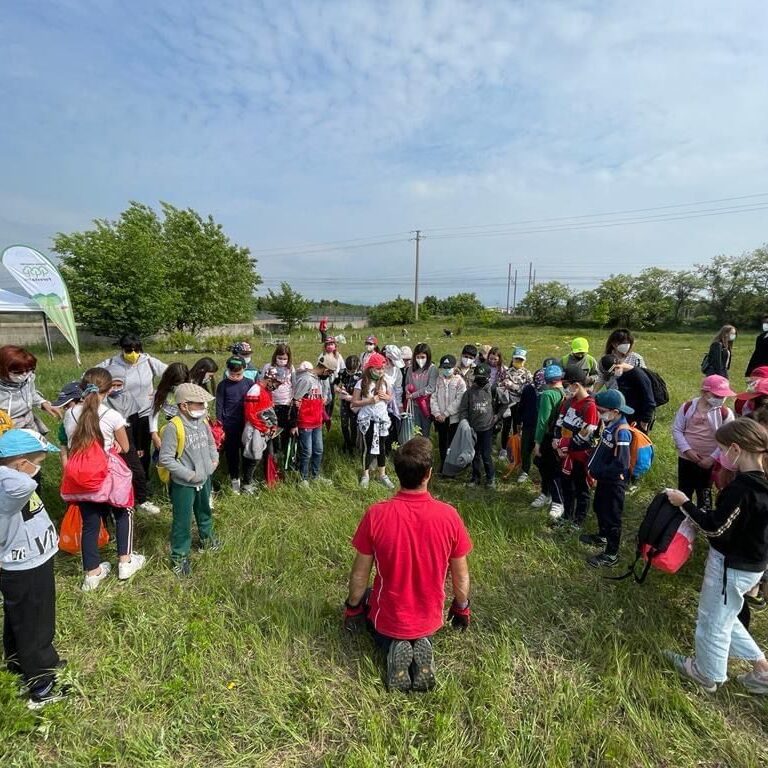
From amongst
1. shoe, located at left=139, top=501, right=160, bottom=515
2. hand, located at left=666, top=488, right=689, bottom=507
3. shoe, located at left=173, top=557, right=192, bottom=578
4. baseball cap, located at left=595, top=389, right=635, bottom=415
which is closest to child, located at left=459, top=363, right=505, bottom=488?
baseball cap, located at left=595, top=389, right=635, bottom=415

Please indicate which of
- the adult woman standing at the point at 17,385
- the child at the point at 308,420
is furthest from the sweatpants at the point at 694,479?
the adult woman standing at the point at 17,385

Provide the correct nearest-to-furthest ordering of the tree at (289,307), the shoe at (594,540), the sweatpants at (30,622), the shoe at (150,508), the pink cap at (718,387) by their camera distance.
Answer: the sweatpants at (30,622)
the pink cap at (718,387)
the shoe at (594,540)
the shoe at (150,508)
the tree at (289,307)

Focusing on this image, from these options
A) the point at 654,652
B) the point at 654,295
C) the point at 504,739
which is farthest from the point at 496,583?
the point at 654,295

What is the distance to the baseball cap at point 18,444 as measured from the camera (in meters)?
2.26

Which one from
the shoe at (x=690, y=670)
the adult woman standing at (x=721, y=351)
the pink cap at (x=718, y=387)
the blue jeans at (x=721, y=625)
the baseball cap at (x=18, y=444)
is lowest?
the shoe at (x=690, y=670)

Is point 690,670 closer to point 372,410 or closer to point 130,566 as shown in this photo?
point 372,410

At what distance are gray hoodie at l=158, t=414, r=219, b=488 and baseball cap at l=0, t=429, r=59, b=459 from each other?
1074 millimetres

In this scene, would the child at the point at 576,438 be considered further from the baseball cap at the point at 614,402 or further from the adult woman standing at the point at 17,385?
the adult woman standing at the point at 17,385

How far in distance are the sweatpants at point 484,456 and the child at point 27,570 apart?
4.45 m

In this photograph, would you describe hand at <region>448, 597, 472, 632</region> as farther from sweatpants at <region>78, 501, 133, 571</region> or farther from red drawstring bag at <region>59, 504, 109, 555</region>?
red drawstring bag at <region>59, 504, 109, 555</region>

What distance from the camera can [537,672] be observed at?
2.68m

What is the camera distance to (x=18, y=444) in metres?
2.30

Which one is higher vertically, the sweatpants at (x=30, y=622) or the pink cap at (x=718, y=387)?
the pink cap at (x=718, y=387)

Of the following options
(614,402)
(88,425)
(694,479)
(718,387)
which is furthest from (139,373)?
(694,479)
